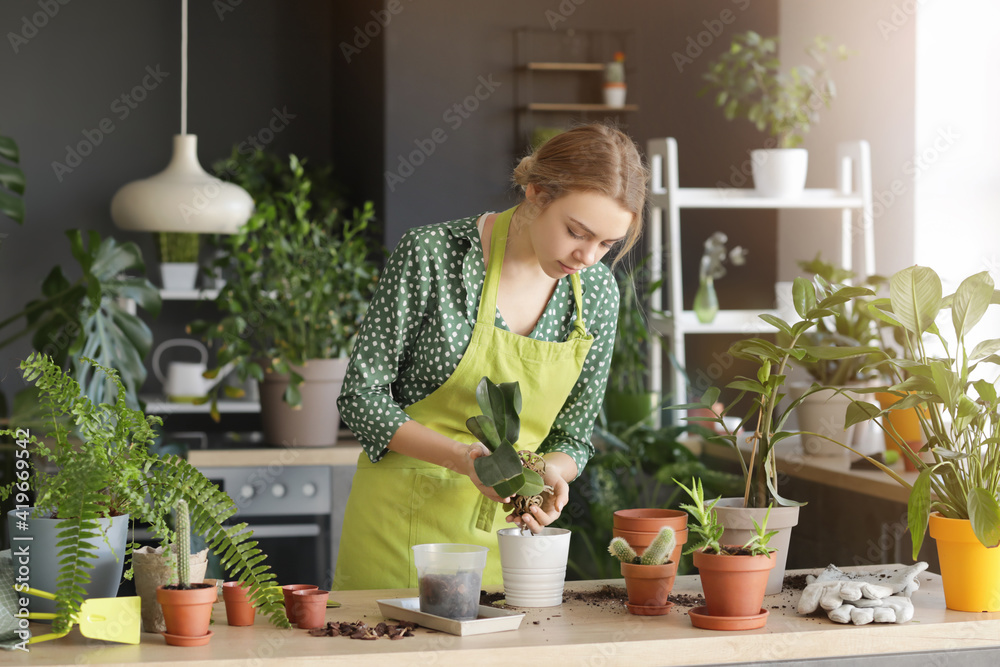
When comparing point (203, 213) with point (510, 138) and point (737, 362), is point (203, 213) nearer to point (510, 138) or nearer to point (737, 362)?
point (510, 138)

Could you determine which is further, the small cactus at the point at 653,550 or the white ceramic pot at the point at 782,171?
the white ceramic pot at the point at 782,171

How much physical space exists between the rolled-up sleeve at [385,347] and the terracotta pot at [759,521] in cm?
56

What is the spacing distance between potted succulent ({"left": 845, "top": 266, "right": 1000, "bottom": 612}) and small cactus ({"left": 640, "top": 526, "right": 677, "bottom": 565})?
343mm

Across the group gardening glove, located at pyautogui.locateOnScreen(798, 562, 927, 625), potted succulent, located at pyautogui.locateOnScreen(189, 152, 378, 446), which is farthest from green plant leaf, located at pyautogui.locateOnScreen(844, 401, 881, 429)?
potted succulent, located at pyautogui.locateOnScreen(189, 152, 378, 446)

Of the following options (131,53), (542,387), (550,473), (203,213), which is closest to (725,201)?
(203,213)

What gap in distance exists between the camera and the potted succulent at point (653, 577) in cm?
147

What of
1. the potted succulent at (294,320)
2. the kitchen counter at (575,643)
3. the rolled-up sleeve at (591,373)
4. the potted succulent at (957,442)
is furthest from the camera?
the potted succulent at (294,320)

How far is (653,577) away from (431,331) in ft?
1.95

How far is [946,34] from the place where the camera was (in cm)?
359

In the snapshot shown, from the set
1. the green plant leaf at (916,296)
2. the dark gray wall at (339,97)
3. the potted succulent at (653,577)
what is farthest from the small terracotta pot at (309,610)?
the dark gray wall at (339,97)

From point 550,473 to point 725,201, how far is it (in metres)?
2.33

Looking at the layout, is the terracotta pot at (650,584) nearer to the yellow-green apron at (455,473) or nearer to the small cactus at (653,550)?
the small cactus at (653,550)

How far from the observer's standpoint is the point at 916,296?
5.05ft

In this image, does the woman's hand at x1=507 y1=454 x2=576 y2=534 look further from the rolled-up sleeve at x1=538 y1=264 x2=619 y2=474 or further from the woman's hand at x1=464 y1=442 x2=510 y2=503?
the rolled-up sleeve at x1=538 y1=264 x2=619 y2=474
